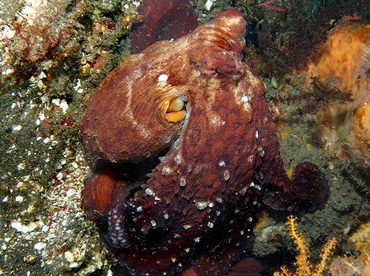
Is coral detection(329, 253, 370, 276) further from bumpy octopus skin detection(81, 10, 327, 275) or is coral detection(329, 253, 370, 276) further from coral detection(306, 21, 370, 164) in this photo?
bumpy octopus skin detection(81, 10, 327, 275)

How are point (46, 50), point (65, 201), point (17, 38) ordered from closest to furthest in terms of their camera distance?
point (17, 38) < point (46, 50) < point (65, 201)

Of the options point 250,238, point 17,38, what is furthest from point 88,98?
point 250,238

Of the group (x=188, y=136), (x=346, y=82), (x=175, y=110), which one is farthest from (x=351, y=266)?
(x=175, y=110)

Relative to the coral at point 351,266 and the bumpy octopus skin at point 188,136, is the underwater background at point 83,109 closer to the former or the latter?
the coral at point 351,266

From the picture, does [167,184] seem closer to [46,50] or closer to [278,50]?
[46,50]

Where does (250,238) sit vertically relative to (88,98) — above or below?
below

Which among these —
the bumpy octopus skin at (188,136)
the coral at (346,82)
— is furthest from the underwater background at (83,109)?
the bumpy octopus skin at (188,136)
